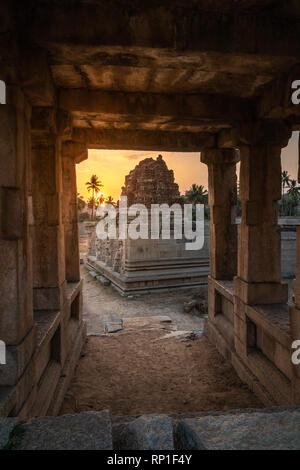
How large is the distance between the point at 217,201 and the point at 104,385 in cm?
416

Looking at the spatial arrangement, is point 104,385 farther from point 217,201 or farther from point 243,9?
point 243,9

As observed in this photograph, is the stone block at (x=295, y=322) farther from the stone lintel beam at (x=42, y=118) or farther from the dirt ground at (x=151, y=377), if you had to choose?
the stone lintel beam at (x=42, y=118)

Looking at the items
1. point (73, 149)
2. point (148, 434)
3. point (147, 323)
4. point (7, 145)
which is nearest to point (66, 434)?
point (148, 434)

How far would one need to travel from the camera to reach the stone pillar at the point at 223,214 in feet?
21.1

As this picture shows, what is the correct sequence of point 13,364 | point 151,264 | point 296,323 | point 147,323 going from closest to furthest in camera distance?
point 13,364
point 296,323
point 147,323
point 151,264

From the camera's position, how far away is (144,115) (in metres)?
4.44

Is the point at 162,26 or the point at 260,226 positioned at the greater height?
the point at 162,26

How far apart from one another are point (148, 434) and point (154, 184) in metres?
21.3

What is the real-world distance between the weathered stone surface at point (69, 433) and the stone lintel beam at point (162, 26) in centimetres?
304

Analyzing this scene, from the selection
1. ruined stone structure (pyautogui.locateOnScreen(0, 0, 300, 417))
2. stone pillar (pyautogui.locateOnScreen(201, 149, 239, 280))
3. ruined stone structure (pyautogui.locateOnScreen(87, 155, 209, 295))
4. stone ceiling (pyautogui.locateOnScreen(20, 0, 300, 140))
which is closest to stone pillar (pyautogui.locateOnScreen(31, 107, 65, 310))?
ruined stone structure (pyautogui.locateOnScreen(0, 0, 300, 417))

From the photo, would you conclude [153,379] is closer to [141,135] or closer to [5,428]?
[5,428]

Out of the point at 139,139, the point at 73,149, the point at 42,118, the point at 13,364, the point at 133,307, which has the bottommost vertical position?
the point at 133,307

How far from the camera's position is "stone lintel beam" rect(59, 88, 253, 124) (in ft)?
14.3

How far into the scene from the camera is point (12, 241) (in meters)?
2.64
